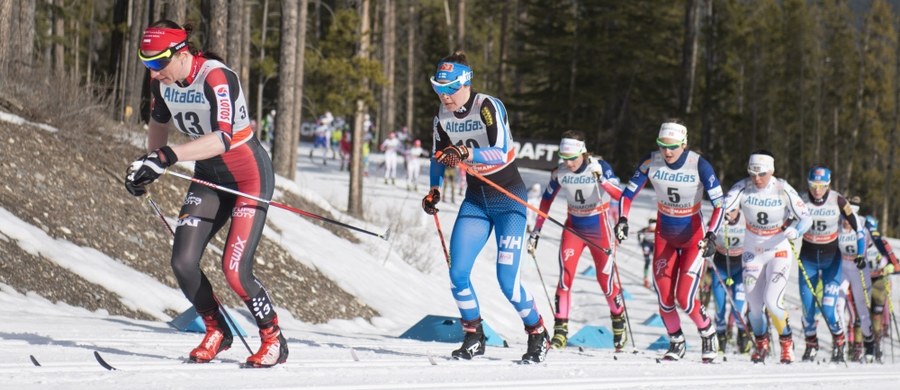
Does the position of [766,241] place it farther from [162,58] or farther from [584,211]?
[162,58]

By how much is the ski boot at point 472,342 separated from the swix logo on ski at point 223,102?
2.92 m

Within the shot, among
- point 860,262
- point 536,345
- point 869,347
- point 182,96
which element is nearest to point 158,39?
point 182,96

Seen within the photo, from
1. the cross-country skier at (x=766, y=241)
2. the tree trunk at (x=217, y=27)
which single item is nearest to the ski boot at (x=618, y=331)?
the cross-country skier at (x=766, y=241)

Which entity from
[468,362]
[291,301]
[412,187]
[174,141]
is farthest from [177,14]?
[412,187]

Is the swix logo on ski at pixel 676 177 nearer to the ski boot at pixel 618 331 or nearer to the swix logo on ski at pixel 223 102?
the ski boot at pixel 618 331

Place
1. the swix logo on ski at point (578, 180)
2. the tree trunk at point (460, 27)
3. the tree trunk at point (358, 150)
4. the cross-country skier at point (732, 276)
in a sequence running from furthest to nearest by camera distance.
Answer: the tree trunk at point (460, 27)
the tree trunk at point (358, 150)
the cross-country skier at point (732, 276)
the swix logo on ski at point (578, 180)

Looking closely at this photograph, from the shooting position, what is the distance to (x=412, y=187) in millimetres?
37312

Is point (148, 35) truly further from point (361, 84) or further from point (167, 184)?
point (361, 84)

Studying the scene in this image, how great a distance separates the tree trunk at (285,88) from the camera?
24859 millimetres

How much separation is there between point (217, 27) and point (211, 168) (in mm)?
14255

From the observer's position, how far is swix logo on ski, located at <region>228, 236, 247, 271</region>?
22.6 feet

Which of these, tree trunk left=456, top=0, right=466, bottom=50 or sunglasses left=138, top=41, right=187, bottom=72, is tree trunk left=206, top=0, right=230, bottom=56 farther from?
tree trunk left=456, top=0, right=466, bottom=50

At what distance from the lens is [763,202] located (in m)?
13.1

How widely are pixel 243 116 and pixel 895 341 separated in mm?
17981
